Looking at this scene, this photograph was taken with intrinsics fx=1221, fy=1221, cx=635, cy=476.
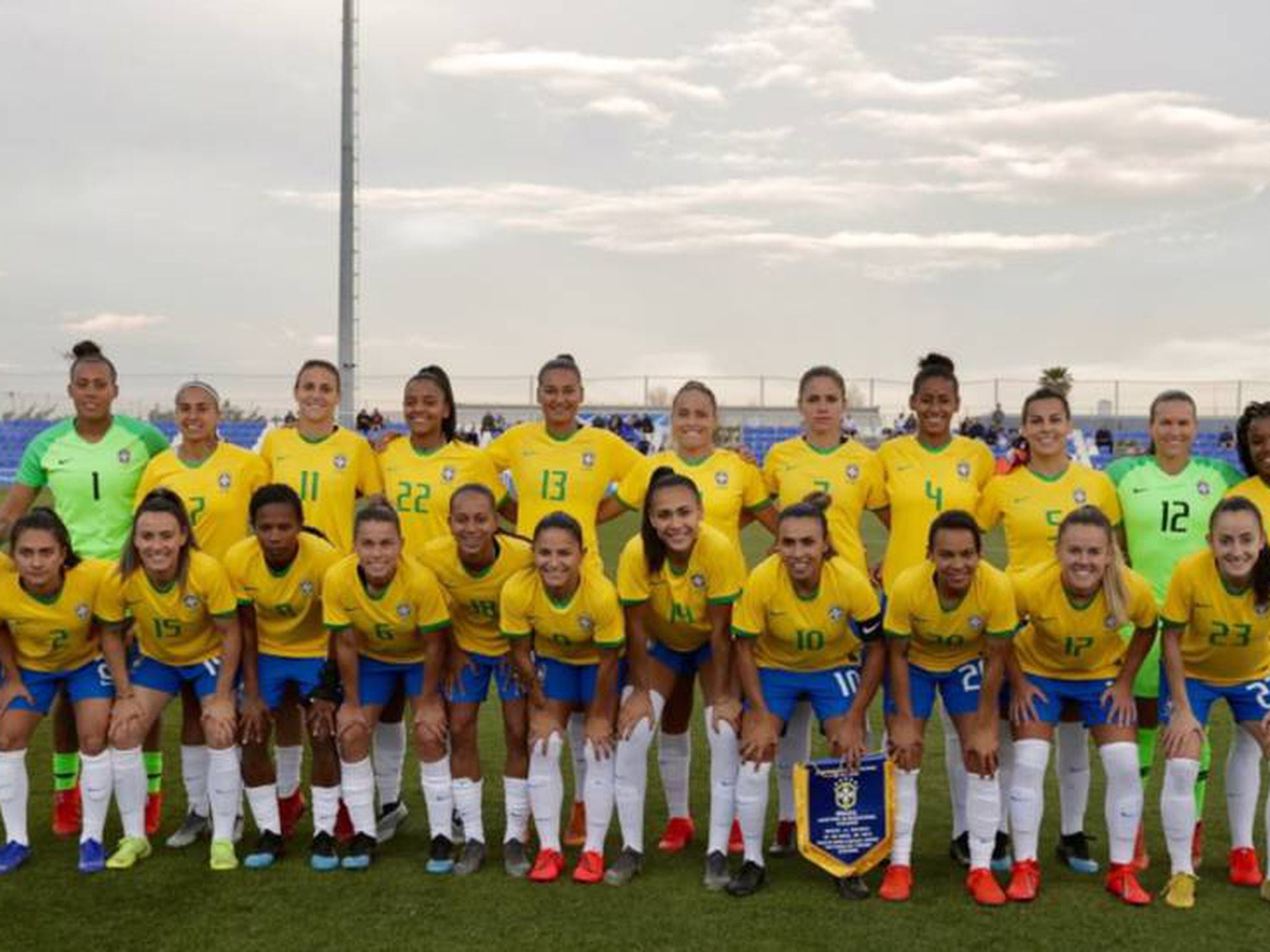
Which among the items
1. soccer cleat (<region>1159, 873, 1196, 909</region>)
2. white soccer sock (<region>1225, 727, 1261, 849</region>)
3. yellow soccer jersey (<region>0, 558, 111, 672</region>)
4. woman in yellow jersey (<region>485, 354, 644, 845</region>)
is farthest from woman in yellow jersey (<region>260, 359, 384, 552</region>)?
white soccer sock (<region>1225, 727, 1261, 849</region>)

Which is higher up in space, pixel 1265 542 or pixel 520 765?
pixel 1265 542

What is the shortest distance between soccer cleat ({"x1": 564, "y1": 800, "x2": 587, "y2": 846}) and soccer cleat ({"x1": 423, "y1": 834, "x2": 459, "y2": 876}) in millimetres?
518

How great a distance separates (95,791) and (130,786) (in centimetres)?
13

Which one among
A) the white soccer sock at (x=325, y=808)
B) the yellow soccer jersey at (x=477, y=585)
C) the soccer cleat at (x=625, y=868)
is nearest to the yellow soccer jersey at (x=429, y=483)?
the yellow soccer jersey at (x=477, y=585)

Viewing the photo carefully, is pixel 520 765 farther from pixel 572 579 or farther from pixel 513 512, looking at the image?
pixel 513 512

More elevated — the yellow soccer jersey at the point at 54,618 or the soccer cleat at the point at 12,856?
the yellow soccer jersey at the point at 54,618

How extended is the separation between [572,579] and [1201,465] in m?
2.64

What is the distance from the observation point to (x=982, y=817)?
4500mm

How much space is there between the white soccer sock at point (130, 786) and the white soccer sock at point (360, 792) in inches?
31.8

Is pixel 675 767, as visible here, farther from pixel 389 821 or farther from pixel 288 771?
pixel 288 771

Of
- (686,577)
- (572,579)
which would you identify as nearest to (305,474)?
(572,579)

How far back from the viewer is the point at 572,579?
4570 mm

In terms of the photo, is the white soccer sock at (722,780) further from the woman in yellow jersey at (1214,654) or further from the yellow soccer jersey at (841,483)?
the woman in yellow jersey at (1214,654)

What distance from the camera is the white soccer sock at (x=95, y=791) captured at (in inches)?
188
